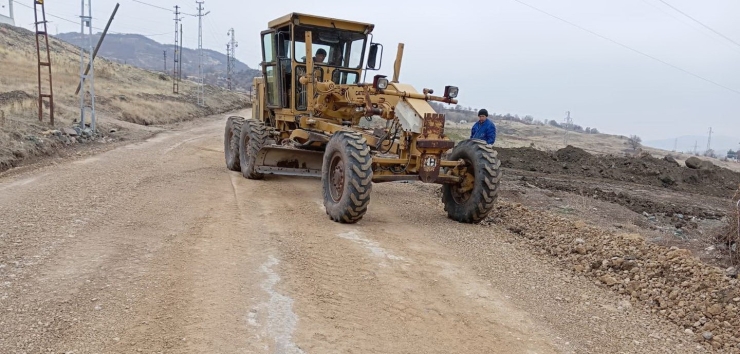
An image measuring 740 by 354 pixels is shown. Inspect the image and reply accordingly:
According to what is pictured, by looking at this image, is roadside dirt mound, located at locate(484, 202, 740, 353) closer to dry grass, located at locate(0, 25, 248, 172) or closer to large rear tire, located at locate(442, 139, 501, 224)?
large rear tire, located at locate(442, 139, 501, 224)

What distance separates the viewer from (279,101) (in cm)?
1178

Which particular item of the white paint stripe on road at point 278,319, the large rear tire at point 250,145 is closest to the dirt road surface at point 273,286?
the white paint stripe on road at point 278,319

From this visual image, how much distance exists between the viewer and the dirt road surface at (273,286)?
4.33m

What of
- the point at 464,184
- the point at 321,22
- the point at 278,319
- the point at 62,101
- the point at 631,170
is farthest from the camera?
the point at 62,101

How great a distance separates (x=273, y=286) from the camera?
534 centimetres

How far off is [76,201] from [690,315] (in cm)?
773

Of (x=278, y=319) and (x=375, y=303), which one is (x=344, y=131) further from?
(x=278, y=319)

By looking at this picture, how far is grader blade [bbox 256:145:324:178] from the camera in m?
11.0

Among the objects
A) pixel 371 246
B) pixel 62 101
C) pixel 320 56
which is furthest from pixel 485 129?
pixel 62 101

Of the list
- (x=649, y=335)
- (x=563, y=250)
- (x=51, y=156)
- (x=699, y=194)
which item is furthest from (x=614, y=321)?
(x=51, y=156)

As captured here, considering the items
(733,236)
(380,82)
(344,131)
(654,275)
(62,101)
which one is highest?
(380,82)

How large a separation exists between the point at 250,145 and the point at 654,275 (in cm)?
760

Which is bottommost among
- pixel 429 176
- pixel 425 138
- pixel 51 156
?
pixel 51 156

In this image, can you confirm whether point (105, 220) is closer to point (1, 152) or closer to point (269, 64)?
point (269, 64)
